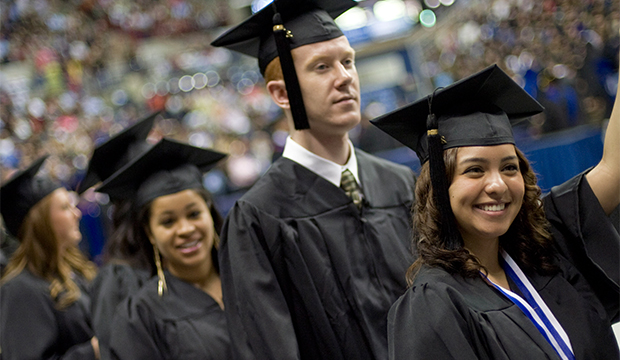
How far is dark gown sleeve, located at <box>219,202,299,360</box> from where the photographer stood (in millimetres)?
1988

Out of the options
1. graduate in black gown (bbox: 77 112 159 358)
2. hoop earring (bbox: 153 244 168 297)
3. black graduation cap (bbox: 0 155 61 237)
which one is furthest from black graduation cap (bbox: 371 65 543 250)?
black graduation cap (bbox: 0 155 61 237)

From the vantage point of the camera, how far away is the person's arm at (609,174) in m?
1.71

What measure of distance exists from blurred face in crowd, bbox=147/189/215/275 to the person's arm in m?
1.61

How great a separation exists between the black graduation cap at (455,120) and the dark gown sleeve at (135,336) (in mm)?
1380

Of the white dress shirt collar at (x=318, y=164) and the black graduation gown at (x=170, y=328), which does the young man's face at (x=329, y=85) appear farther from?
the black graduation gown at (x=170, y=328)

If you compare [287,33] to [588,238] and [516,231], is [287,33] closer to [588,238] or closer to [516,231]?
[516,231]

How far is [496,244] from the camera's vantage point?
5.76ft

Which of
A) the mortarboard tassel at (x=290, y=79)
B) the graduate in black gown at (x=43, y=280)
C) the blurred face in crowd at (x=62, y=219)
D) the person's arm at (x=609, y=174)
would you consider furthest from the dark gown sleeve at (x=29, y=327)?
the person's arm at (x=609, y=174)

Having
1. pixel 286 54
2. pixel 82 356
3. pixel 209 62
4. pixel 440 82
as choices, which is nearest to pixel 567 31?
pixel 440 82

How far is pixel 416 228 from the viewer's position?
1770 mm

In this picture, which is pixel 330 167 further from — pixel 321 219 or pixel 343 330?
pixel 343 330

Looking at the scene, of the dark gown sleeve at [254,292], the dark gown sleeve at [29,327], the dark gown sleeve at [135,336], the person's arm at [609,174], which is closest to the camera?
the person's arm at [609,174]

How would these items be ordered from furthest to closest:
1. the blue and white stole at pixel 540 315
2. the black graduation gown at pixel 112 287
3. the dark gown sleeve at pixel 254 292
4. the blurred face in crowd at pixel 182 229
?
the black graduation gown at pixel 112 287 → the blurred face in crowd at pixel 182 229 → the dark gown sleeve at pixel 254 292 → the blue and white stole at pixel 540 315

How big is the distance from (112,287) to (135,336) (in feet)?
2.94
